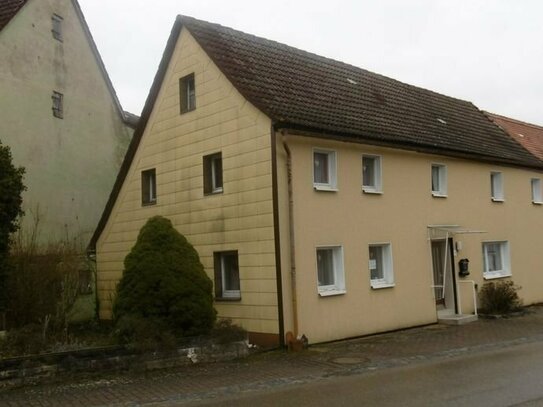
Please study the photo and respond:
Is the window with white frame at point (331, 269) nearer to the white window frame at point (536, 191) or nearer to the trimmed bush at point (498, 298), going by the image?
the trimmed bush at point (498, 298)

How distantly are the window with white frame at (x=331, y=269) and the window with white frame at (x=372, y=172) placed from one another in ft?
7.06

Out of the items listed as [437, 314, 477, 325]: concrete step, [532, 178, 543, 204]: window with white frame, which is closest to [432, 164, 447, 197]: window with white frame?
[437, 314, 477, 325]: concrete step

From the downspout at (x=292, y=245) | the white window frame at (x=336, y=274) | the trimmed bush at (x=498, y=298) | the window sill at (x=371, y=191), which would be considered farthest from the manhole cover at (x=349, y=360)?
the trimmed bush at (x=498, y=298)

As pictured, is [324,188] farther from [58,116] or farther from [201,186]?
[58,116]

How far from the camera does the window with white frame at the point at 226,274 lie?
15.4 metres

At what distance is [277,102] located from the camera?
1493 centimetres

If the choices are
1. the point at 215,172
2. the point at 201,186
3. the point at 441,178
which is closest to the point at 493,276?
the point at 441,178

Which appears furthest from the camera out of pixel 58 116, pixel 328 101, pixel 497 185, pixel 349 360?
pixel 58 116

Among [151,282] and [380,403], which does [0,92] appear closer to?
[151,282]

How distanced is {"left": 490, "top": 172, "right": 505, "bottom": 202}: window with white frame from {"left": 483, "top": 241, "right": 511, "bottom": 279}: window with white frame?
1.53 m

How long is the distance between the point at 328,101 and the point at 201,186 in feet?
13.1

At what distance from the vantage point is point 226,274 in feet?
51.4

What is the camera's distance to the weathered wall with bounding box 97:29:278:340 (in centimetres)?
1424

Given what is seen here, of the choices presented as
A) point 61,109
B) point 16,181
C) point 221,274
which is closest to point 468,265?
point 221,274
